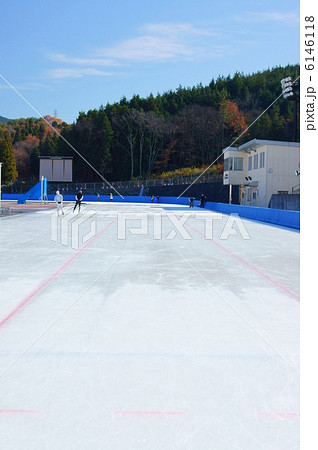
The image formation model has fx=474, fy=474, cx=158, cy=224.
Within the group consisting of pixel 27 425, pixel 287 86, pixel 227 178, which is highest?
pixel 287 86

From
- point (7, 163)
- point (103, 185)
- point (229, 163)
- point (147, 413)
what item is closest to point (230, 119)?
point (103, 185)

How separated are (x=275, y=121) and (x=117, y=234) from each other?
74.1 metres

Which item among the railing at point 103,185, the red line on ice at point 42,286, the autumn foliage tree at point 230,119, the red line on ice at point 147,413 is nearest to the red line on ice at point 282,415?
the red line on ice at point 147,413

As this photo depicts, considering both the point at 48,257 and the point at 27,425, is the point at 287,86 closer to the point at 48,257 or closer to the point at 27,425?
the point at 48,257

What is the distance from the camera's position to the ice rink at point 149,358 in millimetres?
3143

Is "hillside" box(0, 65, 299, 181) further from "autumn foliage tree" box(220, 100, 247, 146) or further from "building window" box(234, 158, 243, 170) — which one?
"building window" box(234, 158, 243, 170)

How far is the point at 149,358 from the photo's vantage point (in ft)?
15.0

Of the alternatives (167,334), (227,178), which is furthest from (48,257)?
(227,178)

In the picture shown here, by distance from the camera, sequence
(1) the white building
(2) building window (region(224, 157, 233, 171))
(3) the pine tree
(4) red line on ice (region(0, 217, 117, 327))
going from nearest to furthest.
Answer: (4) red line on ice (region(0, 217, 117, 327))
(1) the white building
(2) building window (region(224, 157, 233, 171))
(3) the pine tree

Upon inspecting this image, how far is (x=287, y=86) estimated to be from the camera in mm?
59250

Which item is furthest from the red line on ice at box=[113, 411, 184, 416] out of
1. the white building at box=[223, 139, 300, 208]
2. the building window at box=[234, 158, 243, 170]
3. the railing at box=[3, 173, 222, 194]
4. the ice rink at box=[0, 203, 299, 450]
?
the railing at box=[3, 173, 222, 194]

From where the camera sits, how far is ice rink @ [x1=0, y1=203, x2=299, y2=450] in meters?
3.14

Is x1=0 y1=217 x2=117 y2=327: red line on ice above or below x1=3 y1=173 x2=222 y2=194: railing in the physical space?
below

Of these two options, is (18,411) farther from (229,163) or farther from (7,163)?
(7,163)
